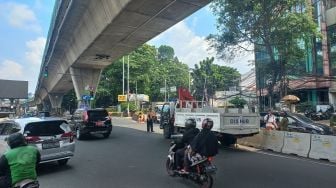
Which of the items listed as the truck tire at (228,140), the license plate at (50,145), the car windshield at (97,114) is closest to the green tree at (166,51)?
the car windshield at (97,114)

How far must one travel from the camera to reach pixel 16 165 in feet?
16.4

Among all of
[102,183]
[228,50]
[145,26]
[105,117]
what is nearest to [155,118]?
[228,50]

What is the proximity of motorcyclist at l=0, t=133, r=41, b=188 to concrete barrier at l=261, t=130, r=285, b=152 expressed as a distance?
1152 cm

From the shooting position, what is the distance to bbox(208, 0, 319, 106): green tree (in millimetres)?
30750

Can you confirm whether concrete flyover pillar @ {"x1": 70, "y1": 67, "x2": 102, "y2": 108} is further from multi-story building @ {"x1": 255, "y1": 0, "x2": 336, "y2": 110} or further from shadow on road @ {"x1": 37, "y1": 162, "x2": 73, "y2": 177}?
shadow on road @ {"x1": 37, "y1": 162, "x2": 73, "y2": 177}

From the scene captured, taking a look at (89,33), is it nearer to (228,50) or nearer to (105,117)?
(105,117)

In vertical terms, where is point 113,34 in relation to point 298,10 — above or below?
below

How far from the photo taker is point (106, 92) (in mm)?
68375

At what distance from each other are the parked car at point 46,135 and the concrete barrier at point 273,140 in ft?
27.1

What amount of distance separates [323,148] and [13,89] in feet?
255

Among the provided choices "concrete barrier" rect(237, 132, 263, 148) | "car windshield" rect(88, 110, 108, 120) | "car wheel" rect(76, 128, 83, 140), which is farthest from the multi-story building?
"car wheel" rect(76, 128, 83, 140)

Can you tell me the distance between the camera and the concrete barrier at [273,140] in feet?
48.4

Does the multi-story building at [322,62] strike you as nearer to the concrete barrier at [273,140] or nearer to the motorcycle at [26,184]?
the concrete barrier at [273,140]

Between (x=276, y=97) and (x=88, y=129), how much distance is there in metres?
33.6
